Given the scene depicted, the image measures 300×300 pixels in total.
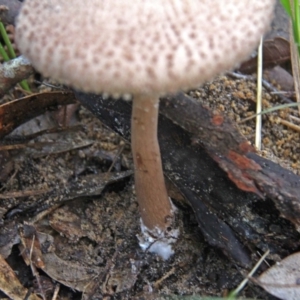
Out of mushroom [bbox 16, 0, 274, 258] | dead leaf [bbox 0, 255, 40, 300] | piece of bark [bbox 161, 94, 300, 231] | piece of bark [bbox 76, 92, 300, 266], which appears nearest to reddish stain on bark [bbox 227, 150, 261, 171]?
piece of bark [bbox 161, 94, 300, 231]

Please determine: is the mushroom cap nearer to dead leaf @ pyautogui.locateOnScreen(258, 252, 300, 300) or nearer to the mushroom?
the mushroom

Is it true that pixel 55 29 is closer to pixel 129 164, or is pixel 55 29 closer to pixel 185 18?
pixel 185 18

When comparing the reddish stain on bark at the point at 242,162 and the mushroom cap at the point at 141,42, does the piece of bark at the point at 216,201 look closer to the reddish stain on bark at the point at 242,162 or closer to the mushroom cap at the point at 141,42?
the reddish stain on bark at the point at 242,162

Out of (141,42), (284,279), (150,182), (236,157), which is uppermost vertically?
(141,42)

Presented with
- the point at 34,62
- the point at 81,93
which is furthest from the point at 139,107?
the point at 81,93

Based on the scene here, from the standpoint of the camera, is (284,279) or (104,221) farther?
(104,221)

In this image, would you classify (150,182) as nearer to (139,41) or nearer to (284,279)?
(284,279)

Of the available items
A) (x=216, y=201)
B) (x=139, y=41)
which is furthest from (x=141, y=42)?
(x=216, y=201)
